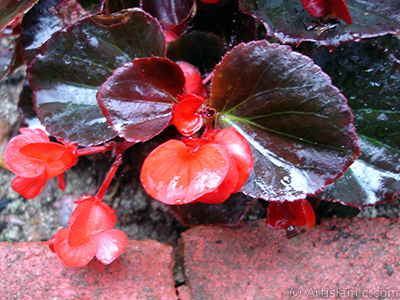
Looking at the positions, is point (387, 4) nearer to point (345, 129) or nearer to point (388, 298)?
point (345, 129)

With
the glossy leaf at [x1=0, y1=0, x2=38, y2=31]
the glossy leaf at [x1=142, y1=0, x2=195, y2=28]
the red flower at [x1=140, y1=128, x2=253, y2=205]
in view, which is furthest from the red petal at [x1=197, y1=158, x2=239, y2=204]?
the glossy leaf at [x1=0, y1=0, x2=38, y2=31]

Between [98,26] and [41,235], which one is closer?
[98,26]

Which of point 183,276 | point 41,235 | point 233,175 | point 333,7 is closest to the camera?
point 233,175

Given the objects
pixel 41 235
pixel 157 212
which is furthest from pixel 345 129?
pixel 41 235

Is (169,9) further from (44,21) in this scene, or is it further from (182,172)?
(182,172)

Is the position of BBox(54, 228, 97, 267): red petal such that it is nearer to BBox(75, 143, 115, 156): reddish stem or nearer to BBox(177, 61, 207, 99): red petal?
BBox(75, 143, 115, 156): reddish stem

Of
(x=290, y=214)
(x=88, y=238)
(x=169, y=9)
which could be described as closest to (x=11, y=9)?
(x=169, y=9)

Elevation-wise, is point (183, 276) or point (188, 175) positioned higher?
point (188, 175)
